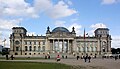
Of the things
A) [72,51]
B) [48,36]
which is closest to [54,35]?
[48,36]

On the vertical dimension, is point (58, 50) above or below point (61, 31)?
below

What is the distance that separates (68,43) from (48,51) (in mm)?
15536

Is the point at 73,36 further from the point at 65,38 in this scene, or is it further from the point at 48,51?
the point at 48,51

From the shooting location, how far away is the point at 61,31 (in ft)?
652

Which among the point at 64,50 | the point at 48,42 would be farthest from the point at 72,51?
the point at 48,42

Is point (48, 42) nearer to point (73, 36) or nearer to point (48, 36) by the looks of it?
point (48, 36)

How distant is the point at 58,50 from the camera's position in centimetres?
19650

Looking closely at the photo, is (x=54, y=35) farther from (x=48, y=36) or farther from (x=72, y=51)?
(x=72, y=51)

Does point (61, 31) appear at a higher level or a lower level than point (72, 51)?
higher

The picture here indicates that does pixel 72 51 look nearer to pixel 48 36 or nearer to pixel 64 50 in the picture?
pixel 64 50

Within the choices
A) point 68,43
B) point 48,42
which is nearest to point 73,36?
point 68,43

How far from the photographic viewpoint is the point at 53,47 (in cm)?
19650

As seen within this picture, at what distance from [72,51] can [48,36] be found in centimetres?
2050

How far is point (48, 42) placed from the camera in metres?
200
